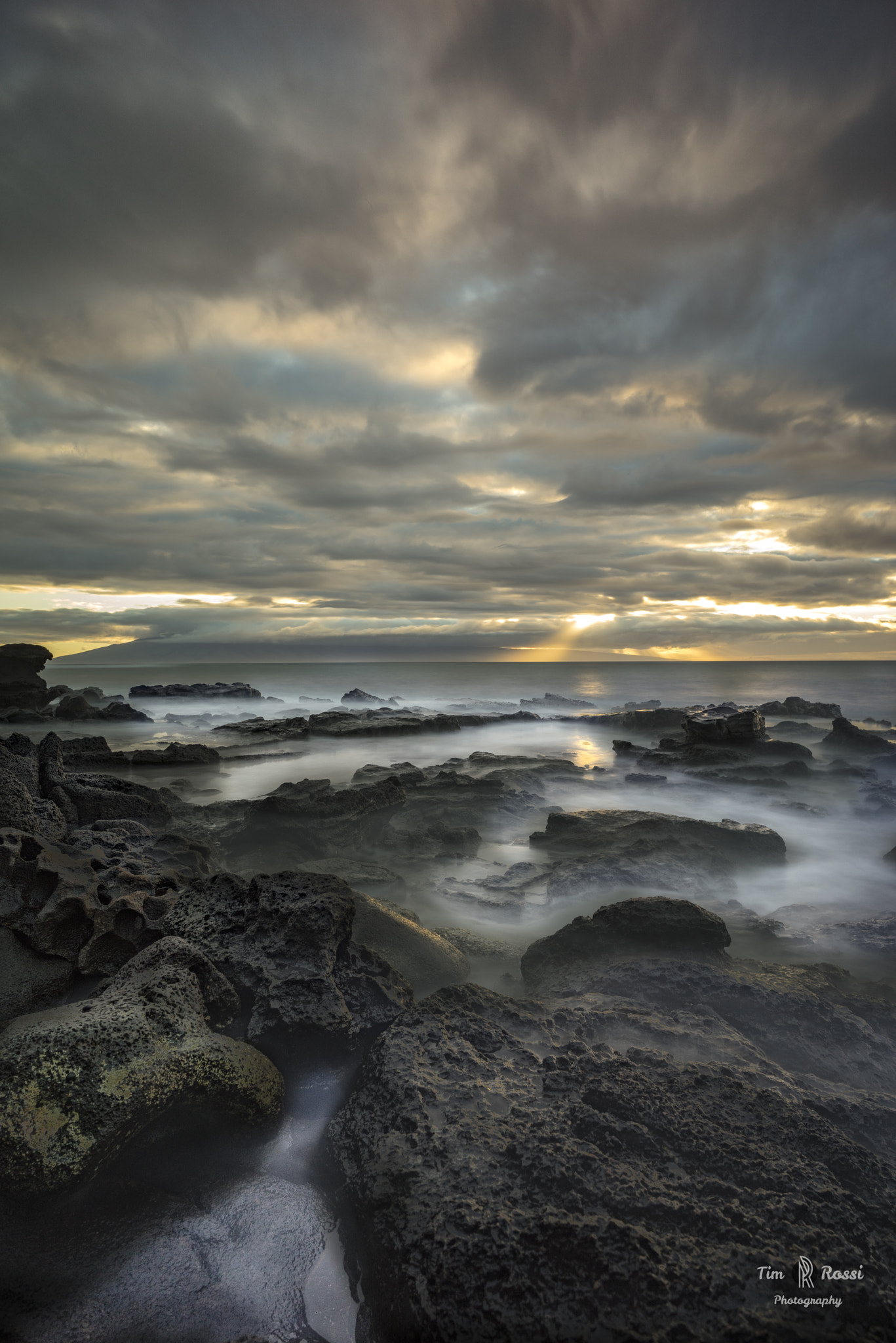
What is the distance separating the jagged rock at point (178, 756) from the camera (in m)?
14.2

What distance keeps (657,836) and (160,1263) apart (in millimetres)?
7132

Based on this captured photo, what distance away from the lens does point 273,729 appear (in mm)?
20594

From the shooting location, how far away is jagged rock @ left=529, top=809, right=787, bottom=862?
798 centimetres

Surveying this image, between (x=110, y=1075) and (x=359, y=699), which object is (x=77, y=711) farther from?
(x=110, y=1075)

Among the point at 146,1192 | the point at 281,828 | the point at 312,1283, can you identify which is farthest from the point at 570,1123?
the point at 281,828

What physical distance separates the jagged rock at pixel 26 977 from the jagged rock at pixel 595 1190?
6.45ft

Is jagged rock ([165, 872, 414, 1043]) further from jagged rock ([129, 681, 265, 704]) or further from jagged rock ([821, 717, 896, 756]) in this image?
jagged rock ([129, 681, 265, 704])

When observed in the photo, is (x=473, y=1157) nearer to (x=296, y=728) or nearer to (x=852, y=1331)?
(x=852, y=1331)

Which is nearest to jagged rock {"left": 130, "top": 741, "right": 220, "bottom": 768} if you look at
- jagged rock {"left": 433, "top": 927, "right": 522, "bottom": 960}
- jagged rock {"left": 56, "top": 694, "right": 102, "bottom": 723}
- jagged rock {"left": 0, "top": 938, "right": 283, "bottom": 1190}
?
jagged rock {"left": 433, "top": 927, "right": 522, "bottom": 960}

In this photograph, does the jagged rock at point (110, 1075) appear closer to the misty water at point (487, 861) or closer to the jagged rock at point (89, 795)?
the misty water at point (487, 861)

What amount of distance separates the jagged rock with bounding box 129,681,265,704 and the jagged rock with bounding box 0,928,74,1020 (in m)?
34.9

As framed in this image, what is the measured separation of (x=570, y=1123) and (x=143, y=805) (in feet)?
24.9

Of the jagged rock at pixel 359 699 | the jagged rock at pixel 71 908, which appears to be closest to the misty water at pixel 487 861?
the jagged rock at pixel 71 908

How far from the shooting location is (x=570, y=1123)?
2586 millimetres
